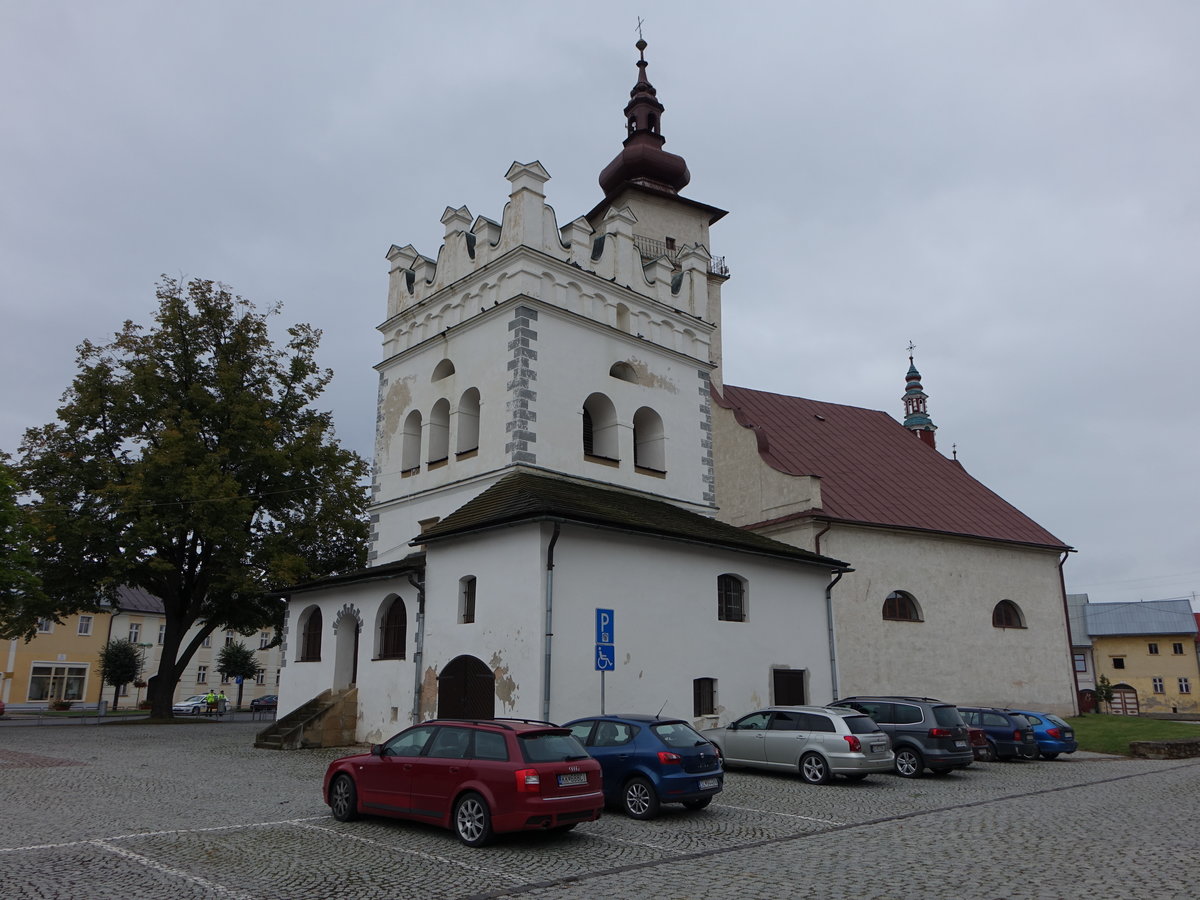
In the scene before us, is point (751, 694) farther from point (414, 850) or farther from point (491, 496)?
point (414, 850)

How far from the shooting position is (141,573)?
31656 mm

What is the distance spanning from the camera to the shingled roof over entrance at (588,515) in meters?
16.9

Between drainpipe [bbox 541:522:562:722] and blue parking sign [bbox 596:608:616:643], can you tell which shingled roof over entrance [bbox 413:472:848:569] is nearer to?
drainpipe [bbox 541:522:562:722]

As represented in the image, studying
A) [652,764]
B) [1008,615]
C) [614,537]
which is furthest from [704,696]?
[1008,615]

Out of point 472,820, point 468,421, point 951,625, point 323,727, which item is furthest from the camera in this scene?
point 951,625

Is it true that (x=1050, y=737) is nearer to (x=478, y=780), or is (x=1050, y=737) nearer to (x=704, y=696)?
(x=704, y=696)

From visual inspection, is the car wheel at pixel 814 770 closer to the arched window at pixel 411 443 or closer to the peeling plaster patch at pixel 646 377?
the peeling plaster patch at pixel 646 377

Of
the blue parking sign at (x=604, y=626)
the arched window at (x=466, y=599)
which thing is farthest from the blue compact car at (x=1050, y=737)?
the arched window at (x=466, y=599)

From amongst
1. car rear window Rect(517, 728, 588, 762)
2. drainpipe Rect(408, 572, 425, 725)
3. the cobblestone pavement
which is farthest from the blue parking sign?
drainpipe Rect(408, 572, 425, 725)

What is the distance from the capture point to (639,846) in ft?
32.7

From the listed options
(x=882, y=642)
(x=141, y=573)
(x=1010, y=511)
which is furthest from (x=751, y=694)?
(x=141, y=573)

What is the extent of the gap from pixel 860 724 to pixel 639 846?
6572mm

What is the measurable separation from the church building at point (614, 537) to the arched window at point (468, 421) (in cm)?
8

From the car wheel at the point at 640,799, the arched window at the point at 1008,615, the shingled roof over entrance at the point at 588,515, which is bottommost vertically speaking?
the car wheel at the point at 640,799
